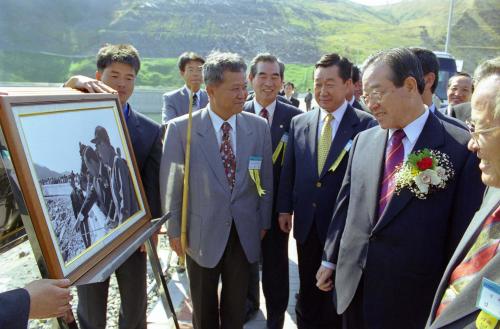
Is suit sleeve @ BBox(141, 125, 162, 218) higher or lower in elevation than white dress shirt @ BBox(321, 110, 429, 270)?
lower

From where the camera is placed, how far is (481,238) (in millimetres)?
1449

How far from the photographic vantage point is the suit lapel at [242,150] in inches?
104

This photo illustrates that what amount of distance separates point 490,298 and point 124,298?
6.74 ft

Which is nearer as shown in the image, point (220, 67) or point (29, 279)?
point (220, 67)

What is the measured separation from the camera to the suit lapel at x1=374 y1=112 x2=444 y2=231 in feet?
6.46

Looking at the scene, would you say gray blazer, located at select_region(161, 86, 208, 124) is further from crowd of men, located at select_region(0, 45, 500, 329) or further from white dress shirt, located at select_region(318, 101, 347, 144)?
white dress shirt, located at select_region(318, 101, 347, 144)

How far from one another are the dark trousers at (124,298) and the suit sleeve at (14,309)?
3.72 ft

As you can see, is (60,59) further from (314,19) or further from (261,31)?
(314,19)

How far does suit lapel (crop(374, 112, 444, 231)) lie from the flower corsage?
0.12 ft

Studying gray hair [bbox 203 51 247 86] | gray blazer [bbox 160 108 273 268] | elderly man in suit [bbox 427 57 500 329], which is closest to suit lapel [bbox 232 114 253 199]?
gray blazer [bbox 160 108 273 268]

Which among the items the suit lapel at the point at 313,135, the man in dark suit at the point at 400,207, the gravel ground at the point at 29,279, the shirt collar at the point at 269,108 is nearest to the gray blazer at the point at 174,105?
the shirt collar at the point at 269,108

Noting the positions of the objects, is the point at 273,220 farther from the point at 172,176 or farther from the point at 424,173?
the point at 424,173

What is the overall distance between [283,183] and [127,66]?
138 centimetres

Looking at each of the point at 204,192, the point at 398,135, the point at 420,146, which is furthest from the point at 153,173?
the point at 420,146
